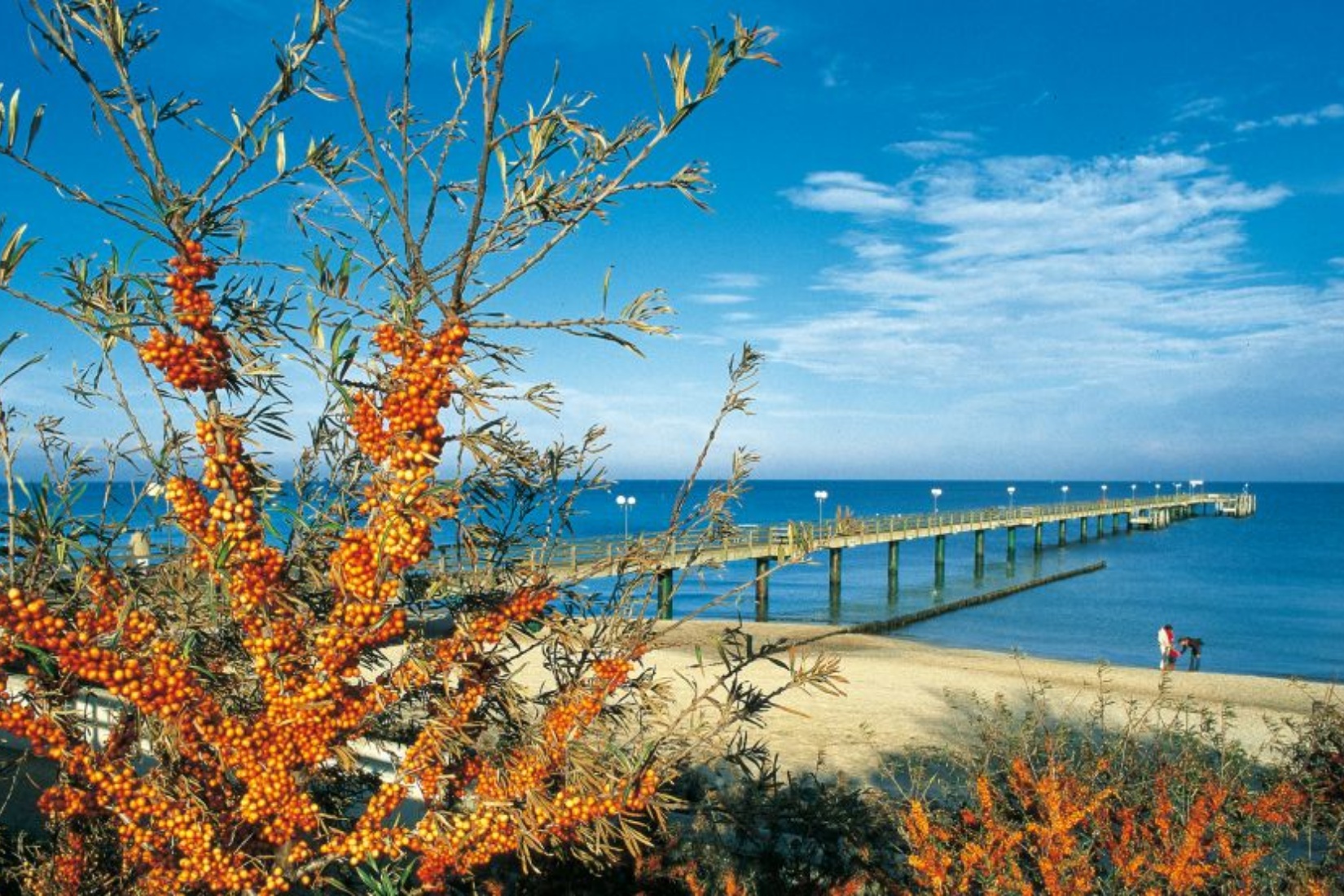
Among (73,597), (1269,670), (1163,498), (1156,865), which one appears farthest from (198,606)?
(1163,498)

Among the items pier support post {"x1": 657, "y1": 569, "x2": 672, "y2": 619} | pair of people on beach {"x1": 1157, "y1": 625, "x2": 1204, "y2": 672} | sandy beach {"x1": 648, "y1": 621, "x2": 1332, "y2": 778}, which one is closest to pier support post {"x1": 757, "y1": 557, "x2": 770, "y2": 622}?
sandy beach {"x1": 648, "y1": 621, "x2": 1332, "y2": 778}

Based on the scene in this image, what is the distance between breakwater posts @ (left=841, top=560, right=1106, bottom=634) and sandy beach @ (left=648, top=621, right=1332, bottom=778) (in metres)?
3.79

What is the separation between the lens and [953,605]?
40406 mm

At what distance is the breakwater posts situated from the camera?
111 feet

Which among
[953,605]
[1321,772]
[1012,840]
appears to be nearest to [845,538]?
[1012,840]

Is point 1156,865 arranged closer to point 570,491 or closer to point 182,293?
point 570,491

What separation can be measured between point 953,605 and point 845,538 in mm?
39582

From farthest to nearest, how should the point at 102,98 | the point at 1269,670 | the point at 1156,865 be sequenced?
the point at 1269,670, the point at 1156,865, the point at 102,98

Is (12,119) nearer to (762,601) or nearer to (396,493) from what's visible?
(396,493)

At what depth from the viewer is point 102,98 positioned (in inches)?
86.8

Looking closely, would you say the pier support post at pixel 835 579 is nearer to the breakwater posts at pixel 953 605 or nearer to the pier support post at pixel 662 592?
the breakwater posts at pixel 953 605

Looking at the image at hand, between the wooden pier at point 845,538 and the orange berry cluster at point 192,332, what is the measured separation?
42.9 inches

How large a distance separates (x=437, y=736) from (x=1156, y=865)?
3.91 metres

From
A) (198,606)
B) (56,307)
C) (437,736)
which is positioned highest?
(56,307)
